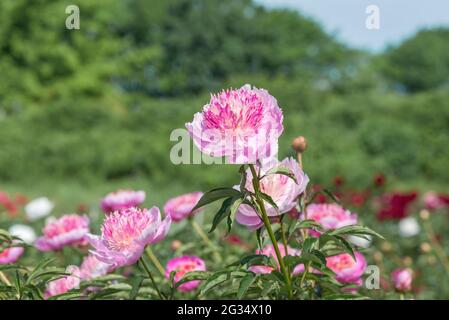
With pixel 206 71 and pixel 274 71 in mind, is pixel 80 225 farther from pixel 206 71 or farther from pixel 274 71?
pixel 274 71

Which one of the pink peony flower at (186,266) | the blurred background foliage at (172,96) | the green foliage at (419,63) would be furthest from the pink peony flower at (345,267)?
the green foliage at (419,63)

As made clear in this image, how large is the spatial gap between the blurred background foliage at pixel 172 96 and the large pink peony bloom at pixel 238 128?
5.92 meters

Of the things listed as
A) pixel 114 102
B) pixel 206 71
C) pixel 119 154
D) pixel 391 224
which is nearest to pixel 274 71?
pixel 206 71

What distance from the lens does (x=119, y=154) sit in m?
11.6

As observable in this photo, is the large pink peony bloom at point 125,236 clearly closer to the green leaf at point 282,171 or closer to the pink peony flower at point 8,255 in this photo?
the green leaf at point 282,171

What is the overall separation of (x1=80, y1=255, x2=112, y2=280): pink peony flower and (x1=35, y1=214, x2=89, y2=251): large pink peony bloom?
10cm

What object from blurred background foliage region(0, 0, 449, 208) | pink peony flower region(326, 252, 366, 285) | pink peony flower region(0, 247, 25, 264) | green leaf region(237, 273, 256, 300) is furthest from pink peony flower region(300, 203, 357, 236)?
blurred background foliage region(0, 0, 449, 208)

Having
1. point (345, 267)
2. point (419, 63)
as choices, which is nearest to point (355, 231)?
point (345, 267)

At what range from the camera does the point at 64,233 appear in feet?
5.74

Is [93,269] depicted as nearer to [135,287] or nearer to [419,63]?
[135,287]

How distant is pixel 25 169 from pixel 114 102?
10.3 metres

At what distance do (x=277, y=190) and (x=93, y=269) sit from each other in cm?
59

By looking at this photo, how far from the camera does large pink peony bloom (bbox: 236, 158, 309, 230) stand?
4.01 ft

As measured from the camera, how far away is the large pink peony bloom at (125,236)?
121cm
